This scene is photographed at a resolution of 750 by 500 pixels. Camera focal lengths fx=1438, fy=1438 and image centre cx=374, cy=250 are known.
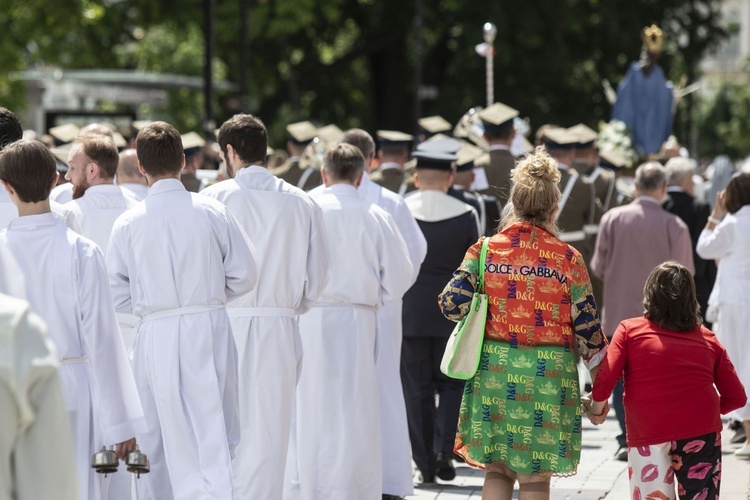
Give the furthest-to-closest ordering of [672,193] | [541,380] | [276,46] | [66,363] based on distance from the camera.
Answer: [276,46]
[672,193]
[541,380]
[66,363]

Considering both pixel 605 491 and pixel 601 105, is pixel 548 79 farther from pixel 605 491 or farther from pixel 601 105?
pixel 605 491

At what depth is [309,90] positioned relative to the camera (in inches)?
1352

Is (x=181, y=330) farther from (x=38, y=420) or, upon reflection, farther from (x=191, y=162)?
(x=191, y=162)

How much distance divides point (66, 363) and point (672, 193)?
7.28 metres

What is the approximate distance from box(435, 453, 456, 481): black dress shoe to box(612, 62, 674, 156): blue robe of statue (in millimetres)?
10536

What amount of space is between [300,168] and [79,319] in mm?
7545

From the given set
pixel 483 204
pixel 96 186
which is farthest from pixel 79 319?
pixel 483 204

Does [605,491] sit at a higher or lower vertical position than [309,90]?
lower

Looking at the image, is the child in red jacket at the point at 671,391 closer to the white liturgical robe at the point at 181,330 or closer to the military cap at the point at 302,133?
the white liturgical robe at the point at 181,330

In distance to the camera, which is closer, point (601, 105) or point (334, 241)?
point (334, 241)

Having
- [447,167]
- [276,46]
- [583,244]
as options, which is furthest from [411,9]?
[447,167]

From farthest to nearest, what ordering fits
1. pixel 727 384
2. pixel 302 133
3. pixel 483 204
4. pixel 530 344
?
pixel 302 133, pixel 483 204, pixel 727 384, pixel 530 344

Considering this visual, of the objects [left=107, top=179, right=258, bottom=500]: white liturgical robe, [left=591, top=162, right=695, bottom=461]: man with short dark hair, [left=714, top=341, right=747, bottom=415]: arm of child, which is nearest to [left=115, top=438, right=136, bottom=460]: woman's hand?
[left=107, top=179, right=258, bottom=500]: white liturgical robe

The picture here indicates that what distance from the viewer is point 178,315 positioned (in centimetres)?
641
